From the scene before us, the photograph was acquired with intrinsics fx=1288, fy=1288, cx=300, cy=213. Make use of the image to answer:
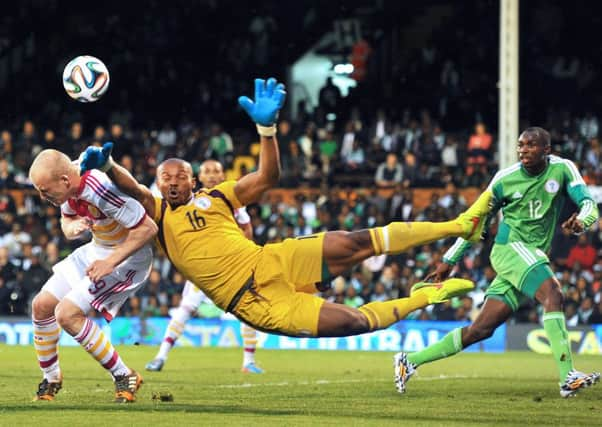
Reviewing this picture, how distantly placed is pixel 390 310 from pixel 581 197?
105 inches

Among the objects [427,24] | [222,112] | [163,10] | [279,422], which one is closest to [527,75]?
[427,24]

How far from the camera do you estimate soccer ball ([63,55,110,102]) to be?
11.9 m

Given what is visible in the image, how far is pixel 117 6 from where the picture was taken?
3619cm

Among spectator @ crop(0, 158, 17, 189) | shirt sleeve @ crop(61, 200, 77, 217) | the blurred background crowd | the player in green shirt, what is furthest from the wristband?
spectator @ crop(0, 158, 17, 189)

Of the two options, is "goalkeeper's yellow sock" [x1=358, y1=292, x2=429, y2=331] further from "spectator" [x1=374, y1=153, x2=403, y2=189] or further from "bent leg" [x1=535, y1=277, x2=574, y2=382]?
"spectator" [x1=374, y1=153, x2=403, y2=189]

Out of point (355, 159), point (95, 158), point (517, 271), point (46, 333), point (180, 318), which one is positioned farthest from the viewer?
point (355, 159)

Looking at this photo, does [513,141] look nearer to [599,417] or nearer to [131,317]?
[131,317]

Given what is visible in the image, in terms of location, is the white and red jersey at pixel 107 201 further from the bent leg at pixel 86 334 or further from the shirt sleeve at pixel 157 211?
the bent leg at pixel 86 334

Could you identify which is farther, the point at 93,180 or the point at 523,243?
the point at 523,243

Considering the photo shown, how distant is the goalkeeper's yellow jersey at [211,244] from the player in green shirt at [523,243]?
7.53 ft

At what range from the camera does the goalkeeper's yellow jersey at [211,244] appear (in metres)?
10.7

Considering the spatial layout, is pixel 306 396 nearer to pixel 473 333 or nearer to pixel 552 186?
pixel 473 333

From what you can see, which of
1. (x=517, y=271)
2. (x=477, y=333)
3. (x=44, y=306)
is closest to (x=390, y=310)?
(x=477, y=333)

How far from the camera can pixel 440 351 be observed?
12.6m
